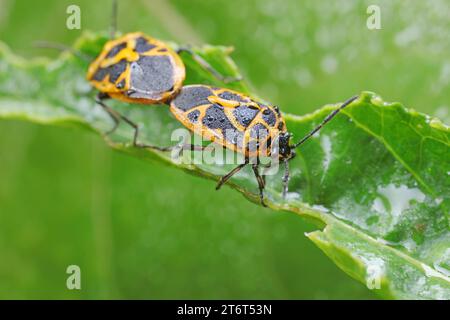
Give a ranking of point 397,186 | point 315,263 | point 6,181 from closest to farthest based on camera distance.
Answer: point 397,186 < point 315,263 < point 6,181

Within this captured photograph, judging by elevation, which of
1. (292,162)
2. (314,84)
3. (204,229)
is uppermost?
(314,84)

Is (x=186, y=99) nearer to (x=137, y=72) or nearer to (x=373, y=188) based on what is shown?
(x=137, y=72)

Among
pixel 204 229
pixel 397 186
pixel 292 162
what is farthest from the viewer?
pixel 204 229

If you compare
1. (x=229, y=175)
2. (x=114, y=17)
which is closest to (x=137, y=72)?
(x=114, y=17)

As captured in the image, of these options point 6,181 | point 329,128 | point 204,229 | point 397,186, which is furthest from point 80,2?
point 397,186

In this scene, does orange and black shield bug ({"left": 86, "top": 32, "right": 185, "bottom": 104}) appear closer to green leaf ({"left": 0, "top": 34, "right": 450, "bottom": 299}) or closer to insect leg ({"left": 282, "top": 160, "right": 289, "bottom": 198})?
green leaf ({"left": 0, "top": 34, "right": 450, "bottom": 299})

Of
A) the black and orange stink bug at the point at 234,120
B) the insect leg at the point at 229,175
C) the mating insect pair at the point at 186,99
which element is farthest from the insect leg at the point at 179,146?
the insect leg at the point at 229,175

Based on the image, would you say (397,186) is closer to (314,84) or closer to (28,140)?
(314,84)
